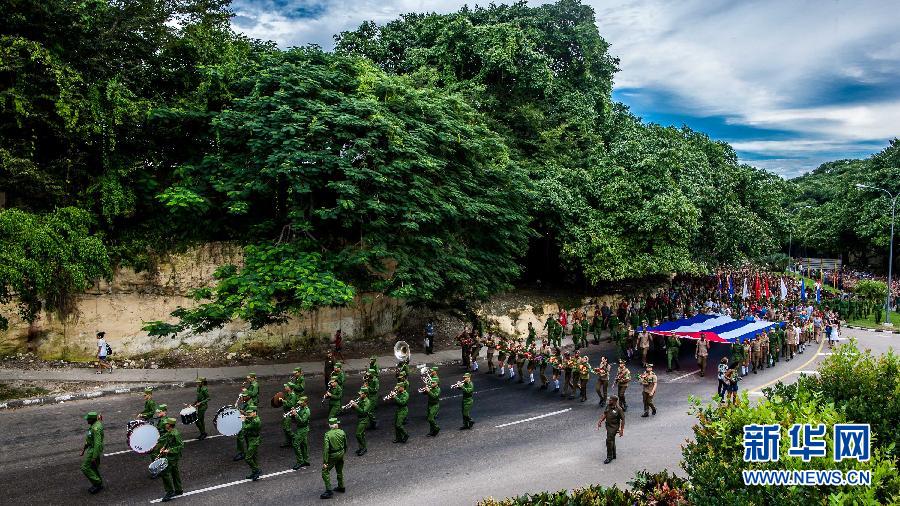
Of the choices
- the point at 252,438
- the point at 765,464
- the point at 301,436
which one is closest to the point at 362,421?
the point at 301,436

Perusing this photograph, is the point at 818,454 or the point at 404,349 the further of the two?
the point at 404,349

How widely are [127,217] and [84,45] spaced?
563 cm

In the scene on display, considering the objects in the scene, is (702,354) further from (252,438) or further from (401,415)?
(252,438)

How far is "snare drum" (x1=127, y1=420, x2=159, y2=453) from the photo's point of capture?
33.7ft

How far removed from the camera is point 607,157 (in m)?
26.6

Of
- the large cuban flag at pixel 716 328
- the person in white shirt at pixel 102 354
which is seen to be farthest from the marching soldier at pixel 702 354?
the person in white shirt at pixel 102 354

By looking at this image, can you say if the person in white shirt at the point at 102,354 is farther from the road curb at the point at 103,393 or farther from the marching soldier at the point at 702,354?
the marching soldier at the point at 702,354

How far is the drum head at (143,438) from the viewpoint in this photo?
33.7 feet

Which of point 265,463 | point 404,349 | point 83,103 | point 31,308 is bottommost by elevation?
point 265,463

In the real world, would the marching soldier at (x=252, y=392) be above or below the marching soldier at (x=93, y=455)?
above

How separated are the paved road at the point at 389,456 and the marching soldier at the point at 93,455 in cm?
26

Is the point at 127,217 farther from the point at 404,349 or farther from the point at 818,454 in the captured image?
the point at 818,454

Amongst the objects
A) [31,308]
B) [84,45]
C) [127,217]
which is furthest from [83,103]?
[31,308]

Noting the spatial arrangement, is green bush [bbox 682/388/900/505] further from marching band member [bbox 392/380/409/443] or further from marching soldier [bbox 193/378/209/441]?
marching soldier [bbox 193/378/209/441]
